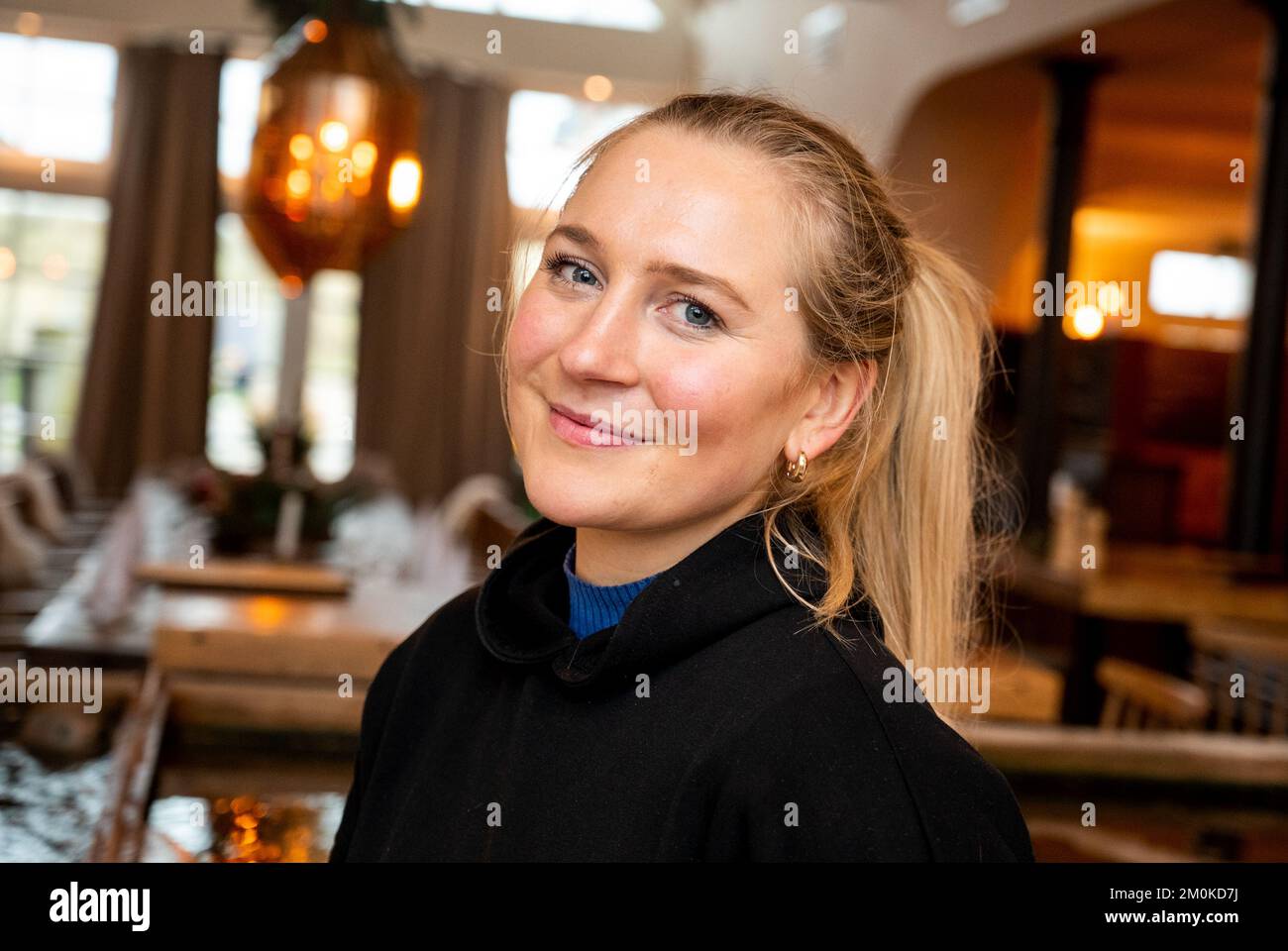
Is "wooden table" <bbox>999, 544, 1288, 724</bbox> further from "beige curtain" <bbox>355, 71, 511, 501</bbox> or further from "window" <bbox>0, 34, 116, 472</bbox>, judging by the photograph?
"window" <bbox>0, 34, 116, 472</bbox>

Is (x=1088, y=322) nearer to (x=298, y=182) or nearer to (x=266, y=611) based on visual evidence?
(x=298, y=182)

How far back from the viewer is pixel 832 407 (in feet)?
3.57

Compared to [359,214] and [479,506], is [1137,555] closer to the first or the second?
[479,506]

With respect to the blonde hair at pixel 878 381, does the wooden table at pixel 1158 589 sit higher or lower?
lower

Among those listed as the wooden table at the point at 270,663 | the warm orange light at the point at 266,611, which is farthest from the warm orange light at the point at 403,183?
the wooden table at the point at 270,663

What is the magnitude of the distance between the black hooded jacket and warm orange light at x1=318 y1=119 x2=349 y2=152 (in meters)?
1.80

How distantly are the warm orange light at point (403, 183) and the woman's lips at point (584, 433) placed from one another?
2016 mm

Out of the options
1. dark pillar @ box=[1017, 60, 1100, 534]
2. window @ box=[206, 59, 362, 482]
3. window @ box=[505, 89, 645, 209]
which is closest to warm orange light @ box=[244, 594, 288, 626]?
dark pillar @ box=[1017, 60, 1100, 534]

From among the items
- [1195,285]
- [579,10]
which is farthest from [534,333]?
[1195,285]

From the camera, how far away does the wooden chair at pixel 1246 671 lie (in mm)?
3867

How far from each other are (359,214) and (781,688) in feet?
7.20

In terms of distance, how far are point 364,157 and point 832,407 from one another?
1970mm

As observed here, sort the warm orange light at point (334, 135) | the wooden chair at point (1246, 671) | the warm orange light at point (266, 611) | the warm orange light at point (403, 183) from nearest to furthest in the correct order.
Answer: the warm orange light at point (266, 611) < the warm orange light at point (334, 135) < the warm orange light at point (403, 183) < the wooden chair at point (1246, 671)

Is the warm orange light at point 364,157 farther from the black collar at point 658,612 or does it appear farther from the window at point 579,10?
the window at point 579,10
